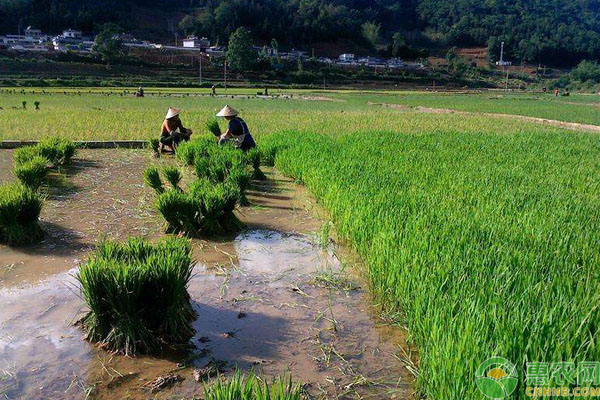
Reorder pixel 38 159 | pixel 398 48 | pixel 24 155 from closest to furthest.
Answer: pixel 38 159 → pixel 24 155 → pixel 398 48

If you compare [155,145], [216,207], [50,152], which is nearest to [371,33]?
[155,145]

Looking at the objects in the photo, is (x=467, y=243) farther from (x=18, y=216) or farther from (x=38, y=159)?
(x=38, y=159)

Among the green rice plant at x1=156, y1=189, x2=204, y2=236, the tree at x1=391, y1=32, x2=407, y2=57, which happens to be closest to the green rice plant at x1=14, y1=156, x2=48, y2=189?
the green rice plant at x1=156, y1=189, x2=204, y2=236

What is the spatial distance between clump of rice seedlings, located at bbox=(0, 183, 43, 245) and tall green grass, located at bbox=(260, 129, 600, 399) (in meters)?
2.89

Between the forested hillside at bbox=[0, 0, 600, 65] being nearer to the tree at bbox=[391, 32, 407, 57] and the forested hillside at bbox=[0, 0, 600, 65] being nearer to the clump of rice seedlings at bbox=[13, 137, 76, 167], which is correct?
the tree at bbox=[391, 32, 407, 57]

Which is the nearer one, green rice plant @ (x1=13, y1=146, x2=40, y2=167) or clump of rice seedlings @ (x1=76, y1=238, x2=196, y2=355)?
clump of rice seedlings @ (x1=76, y1=238, x2=196, y2=355)

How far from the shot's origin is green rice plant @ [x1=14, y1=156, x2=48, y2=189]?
240 inches

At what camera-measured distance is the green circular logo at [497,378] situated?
1.85 m

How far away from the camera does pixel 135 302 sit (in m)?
2.84

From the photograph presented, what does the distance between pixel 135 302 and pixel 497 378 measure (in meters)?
1.95

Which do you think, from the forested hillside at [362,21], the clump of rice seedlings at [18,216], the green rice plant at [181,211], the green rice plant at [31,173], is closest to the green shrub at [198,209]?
the green rice plant at [181,211]

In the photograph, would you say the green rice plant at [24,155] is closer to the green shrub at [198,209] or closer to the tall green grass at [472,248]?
the green shrub at [198,209]

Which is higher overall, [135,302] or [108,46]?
[108,46]

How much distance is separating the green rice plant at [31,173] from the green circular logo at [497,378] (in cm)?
579
